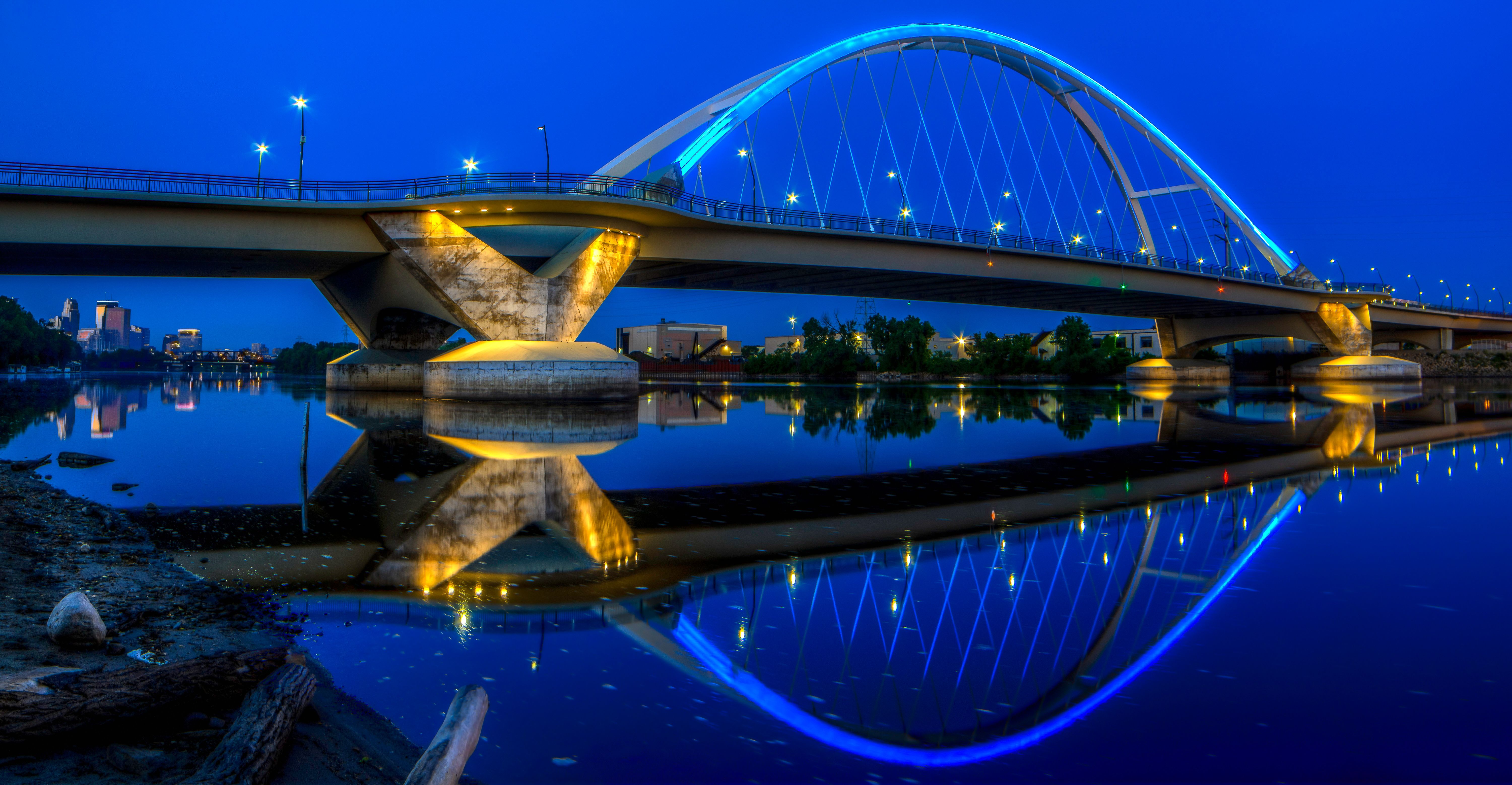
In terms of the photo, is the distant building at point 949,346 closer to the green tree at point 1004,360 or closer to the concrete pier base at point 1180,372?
the green tree at point 1004,360

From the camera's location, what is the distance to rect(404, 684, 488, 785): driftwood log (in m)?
2.63

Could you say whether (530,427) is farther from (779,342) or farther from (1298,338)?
(779,342)

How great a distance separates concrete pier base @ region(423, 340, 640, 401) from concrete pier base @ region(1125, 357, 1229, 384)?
54227 millimetres

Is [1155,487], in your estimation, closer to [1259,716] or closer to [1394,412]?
[1259,716]

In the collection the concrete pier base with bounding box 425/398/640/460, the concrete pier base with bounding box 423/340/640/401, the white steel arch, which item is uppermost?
the white steel arch

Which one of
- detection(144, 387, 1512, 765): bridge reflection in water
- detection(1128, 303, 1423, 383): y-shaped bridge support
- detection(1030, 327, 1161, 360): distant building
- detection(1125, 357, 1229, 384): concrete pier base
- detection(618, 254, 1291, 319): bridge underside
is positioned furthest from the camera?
detection(1030, 327, 1161, 360): distant building

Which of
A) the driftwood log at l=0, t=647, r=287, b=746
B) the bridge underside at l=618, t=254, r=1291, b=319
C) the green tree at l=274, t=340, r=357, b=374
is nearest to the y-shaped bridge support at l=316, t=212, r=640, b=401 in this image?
the bridge underside at l=618, t=254, r=1291, b=319

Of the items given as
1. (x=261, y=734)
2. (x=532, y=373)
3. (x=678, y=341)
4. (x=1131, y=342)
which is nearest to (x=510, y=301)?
(x=532, y=373)

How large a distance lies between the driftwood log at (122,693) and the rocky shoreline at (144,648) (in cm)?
4

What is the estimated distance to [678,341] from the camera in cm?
14138

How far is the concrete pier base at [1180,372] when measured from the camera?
7031cm

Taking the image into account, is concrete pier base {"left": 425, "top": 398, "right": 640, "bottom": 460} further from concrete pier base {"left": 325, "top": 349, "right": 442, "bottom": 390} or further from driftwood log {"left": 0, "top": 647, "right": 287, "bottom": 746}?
concrete pier base {"left": 325, "top": 349, "right": 442, "bottom": 390}

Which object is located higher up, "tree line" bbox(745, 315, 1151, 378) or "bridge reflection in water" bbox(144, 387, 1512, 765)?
"tree line" bbox(745, 315, 1151, 378)

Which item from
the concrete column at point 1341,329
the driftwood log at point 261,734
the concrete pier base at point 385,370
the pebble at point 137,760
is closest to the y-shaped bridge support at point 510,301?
the concrete pier base at point 385,370
